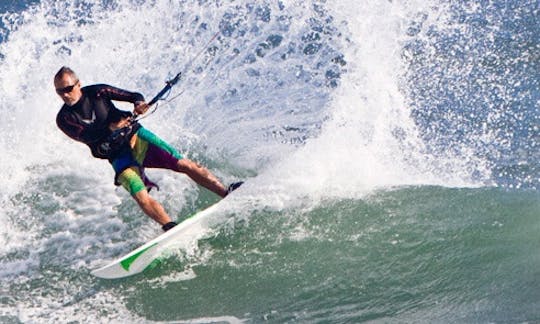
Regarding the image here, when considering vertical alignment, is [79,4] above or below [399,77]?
above

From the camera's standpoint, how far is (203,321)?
18.4 feet

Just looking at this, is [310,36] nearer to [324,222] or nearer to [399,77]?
[399,77]

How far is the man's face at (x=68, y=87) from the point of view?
628cm

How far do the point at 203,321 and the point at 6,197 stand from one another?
137 inches

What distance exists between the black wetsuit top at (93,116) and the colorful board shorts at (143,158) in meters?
0.15

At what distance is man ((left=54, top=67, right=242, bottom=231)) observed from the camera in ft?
21.1

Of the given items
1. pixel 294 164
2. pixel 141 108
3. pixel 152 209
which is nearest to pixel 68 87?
pixel 141 108

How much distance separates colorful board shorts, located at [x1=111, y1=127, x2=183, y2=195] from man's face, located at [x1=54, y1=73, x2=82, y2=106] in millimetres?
660

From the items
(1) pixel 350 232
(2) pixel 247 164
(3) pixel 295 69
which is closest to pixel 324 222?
(1) pixel 350 232

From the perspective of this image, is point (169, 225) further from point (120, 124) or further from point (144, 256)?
point (120, 124)

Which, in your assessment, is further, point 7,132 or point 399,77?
point 7,132

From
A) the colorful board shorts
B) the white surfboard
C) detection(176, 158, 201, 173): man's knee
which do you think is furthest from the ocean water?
the colorful board shorts

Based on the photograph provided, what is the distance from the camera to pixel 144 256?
20.6ft

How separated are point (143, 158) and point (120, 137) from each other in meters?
0.36
